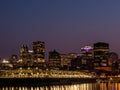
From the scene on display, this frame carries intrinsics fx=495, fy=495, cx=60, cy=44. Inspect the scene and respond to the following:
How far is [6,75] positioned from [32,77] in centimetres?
1391

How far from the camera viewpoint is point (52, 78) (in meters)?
183

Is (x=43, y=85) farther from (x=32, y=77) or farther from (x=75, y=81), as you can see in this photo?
(x=75, y=81)

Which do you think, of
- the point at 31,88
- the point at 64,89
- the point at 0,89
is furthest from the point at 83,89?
the point at 0,89

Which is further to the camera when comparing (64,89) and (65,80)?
(65,80)

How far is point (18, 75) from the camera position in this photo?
17312 centimetres

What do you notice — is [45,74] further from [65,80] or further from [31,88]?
[31,88]

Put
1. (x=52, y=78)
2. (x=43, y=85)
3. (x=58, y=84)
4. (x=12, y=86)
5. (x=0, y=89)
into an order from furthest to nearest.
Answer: (x=52, y=78) → (x=58, y=84) → (x=43, y=85) → (x=12, y=86) → (x=0, y=89)

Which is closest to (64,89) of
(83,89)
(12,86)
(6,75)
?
(83,89)

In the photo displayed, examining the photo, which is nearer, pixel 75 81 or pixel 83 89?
pixel 83 89

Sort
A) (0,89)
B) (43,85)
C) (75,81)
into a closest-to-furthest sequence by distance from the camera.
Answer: (0,89), (43,85), (75,81)

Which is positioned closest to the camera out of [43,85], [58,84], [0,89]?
[0,89]

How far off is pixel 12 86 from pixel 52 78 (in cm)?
3961

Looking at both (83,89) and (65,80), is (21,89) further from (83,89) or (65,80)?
(65,80)

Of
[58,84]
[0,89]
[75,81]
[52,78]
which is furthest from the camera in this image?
[75,81]
